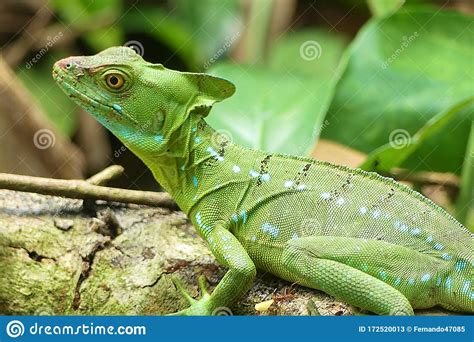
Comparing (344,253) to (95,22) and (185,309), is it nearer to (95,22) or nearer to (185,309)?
(185,309)

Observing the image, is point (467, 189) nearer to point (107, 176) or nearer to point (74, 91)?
point (107, 176)

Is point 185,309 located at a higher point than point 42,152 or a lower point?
higher

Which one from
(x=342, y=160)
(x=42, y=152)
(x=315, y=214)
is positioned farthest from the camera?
(x=42, y=152)

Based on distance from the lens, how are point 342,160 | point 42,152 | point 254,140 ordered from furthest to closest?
point 42,152, point 342,160, point 254,140

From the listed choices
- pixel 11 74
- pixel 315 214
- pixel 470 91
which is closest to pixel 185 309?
pixel 315 214

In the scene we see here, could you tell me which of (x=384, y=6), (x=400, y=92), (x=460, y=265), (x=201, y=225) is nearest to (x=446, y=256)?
(x=460, y=265)

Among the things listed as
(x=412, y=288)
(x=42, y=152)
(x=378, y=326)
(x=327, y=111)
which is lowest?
(x=42, y=152)

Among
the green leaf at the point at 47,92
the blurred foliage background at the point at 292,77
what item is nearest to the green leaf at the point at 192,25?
the blurred foliage background at the point at 292,77
